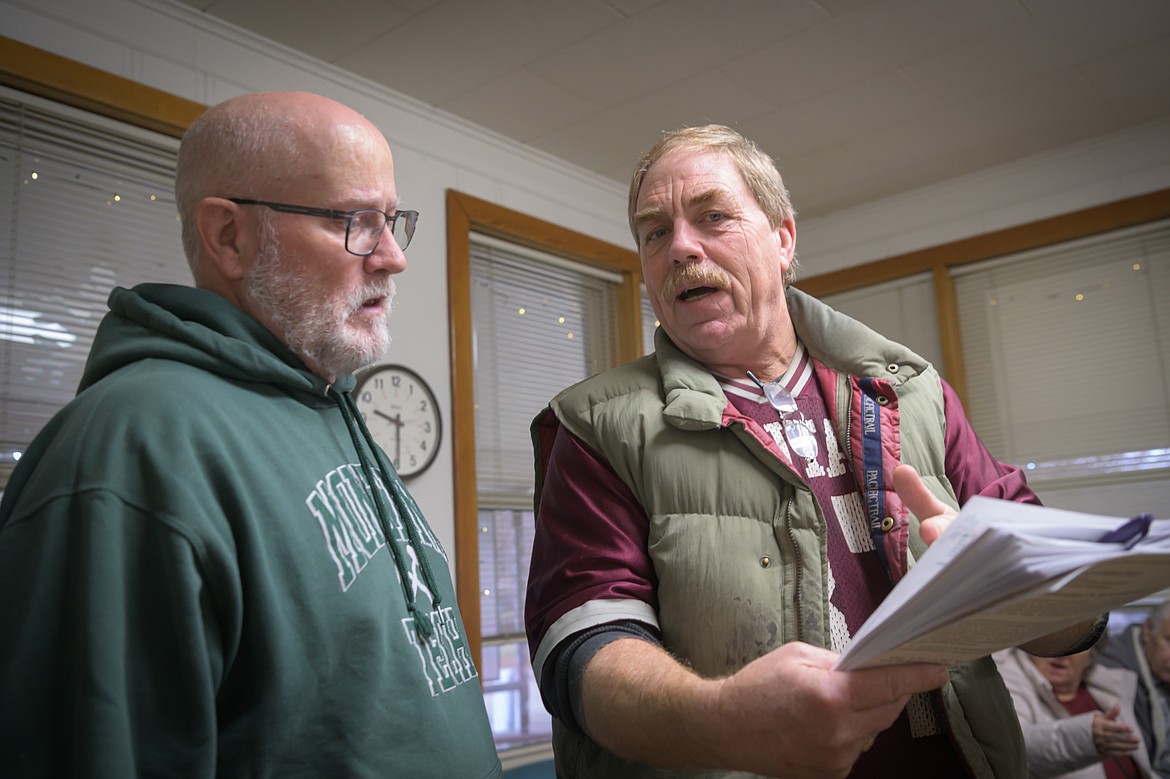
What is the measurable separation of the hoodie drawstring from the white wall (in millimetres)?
2139

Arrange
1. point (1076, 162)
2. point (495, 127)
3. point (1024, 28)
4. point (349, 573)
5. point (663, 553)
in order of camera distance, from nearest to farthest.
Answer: point (349, 573) → point (663, 553) → point (1024, 28) → point (495, 127) → point (1076, 162)

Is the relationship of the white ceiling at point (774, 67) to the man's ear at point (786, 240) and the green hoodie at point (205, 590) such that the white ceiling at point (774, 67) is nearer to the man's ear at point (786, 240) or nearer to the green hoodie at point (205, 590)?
the man's ear at point (786, 240)

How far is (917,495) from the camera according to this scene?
1052mm

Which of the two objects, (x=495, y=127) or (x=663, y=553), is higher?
(x=495, y=127)

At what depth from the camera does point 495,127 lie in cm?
409

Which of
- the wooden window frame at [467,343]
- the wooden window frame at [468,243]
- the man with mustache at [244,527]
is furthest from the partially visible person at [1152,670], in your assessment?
the man with mustache at [244,527]

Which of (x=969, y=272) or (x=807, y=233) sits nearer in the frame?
(x=969, y=272)

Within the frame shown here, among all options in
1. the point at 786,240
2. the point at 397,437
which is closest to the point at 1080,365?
the point at 397,437

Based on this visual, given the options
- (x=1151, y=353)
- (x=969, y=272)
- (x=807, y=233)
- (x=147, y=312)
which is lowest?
(x=147, y=312)

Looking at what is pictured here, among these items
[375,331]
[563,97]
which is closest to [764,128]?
[563,97]

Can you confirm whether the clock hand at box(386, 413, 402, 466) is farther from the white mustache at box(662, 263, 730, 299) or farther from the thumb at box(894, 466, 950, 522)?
the thumb at box(894, 466, 950, 522)

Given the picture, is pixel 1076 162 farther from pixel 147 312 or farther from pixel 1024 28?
pixel 147 312

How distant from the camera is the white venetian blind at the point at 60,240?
268 centimetres

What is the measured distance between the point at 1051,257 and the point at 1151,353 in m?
0.63
